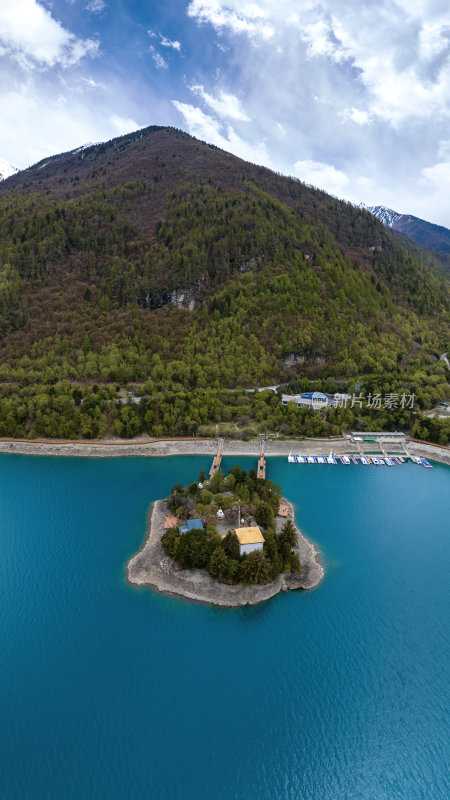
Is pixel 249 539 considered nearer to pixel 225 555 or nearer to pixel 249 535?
pixel 249 535

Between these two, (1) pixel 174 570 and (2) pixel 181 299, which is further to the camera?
(2) pixel 181 299

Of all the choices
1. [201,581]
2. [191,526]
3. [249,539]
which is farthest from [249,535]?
[191,526]

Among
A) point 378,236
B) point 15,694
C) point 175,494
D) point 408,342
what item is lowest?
point 15,694

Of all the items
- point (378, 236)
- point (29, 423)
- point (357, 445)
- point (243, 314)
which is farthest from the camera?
point (378, 236)

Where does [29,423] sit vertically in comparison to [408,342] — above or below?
below

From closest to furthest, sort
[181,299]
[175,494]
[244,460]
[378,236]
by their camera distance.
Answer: [175,494], [244,460], [181,299], [378,236]

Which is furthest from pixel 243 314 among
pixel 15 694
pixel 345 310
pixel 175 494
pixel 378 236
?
pixel 15 694

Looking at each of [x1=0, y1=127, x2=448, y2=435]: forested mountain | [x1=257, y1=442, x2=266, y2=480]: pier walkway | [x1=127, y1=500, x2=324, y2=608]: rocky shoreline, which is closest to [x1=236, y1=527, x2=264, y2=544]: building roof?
[x1=127, y1=500, x2=324, y2=608]: rocky shoreline

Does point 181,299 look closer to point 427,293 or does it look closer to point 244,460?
point 244,460
